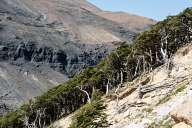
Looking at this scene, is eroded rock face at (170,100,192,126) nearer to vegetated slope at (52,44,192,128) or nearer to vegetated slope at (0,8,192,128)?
vegetated slope at (52,44,192,128)

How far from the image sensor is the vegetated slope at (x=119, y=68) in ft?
326

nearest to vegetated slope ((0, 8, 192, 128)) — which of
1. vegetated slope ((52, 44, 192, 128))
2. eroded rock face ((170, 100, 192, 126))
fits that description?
vegetated slope ((52, 44, 192, 128))

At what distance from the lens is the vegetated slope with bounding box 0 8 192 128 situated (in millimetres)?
99500

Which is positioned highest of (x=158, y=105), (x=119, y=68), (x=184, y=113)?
(x=184, y=113)

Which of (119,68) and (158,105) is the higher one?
(158,105)

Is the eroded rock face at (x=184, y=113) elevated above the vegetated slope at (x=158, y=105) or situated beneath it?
elevated above

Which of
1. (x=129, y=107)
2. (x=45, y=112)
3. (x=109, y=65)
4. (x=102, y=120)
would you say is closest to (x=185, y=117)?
(x=102, y=120)

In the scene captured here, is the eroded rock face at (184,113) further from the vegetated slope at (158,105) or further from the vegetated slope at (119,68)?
the vegetated slope at (119,68)

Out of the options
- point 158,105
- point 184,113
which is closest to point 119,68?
point 158,105

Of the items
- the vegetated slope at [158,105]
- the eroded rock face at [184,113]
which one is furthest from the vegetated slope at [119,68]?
the eroded rock face at [184,113]

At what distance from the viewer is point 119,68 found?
354ft

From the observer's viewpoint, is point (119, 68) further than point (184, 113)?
Yes

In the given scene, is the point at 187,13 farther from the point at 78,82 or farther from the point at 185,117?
the point at 185,117

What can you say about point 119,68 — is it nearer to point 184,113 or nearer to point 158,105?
point 158,105
